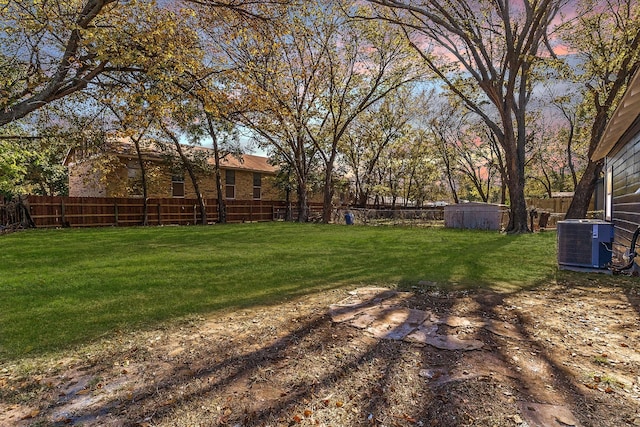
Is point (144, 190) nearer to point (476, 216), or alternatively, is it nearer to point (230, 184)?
point (230, 184)

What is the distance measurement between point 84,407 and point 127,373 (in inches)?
15.2

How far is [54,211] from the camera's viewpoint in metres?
15.1

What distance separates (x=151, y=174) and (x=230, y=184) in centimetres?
582

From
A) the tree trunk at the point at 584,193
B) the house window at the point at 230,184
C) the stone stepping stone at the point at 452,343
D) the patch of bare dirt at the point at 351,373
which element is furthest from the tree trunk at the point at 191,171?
the tree trunk at the point at 584,193

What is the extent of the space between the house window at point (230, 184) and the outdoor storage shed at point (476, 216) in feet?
46.5

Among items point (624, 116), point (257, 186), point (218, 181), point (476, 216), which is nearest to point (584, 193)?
point (476, 216)

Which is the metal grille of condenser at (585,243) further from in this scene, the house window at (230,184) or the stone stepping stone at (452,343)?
the house window at (230,184)

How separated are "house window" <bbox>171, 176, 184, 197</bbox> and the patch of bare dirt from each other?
19.1 metres

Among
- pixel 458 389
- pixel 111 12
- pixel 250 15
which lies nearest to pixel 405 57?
pixel 250 15

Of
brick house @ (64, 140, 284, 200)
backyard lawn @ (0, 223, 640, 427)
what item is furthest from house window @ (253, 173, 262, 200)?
backyard lawn @ (0, 223, 640, 427)

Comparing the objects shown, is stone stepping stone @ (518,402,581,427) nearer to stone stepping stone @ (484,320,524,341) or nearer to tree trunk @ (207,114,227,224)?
stone stepping stone @ (484,320,524,341)

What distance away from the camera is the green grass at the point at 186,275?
336cm

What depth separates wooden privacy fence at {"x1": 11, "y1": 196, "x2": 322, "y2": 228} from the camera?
1485 cm

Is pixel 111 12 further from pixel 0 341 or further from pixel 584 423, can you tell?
pixel 584 423
